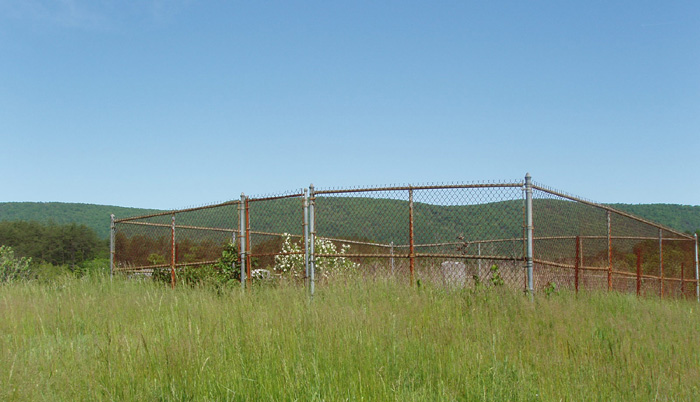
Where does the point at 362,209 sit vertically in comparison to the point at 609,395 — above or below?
above

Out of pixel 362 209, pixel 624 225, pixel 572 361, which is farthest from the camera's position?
pixel 624 225

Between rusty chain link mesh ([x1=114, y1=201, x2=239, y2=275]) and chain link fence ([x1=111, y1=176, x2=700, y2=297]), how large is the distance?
37 millimetres

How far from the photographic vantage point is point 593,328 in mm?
6832

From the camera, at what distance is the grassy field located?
13.8ft

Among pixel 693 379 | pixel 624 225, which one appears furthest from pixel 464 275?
pixel 624 225

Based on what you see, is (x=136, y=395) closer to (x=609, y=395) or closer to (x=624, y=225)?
(x=609, y=395)

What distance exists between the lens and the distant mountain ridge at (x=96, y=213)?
58750mm

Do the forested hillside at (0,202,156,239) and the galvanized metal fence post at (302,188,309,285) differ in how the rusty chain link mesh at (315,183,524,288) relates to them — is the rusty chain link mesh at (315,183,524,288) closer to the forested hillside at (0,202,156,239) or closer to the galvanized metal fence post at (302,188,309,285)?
the galvanized metal fence post at (302,188,309,285)

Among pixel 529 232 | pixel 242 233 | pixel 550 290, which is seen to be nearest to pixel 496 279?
pixel 529 232

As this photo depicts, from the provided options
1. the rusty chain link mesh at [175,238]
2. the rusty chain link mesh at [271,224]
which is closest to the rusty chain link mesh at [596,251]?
the rusty chain link mesh at [271,224]

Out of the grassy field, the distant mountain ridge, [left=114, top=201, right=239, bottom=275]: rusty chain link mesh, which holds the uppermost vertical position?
the distant mountain ridge

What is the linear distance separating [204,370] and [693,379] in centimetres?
447

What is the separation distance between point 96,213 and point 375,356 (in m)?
89.0

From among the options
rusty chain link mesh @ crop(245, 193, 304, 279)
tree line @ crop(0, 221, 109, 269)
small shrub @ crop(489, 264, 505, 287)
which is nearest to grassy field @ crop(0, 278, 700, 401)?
small shrub @ crop(489, 264, 505, 287)
